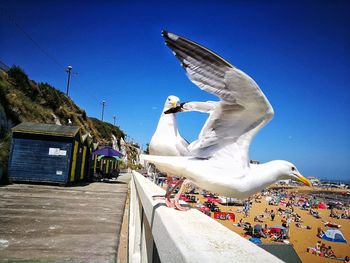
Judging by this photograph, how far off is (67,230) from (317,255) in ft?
51.8

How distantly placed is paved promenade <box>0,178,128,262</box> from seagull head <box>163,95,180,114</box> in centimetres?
242

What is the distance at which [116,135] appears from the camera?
171 ft

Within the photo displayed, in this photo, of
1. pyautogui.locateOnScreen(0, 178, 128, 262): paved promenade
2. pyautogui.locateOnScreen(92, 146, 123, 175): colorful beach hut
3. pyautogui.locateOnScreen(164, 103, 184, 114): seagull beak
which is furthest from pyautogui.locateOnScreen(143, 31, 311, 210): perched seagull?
pyautogui.locateOnScreen(92, 146, 123, 175): colorful beach hut

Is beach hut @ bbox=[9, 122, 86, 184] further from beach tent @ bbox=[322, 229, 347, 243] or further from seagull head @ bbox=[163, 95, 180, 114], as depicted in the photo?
beach tent @ bbox=[322, 229, 347, 243]

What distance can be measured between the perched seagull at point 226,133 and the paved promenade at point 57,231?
7.64ft

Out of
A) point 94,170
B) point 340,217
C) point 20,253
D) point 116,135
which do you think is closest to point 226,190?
point 20,253

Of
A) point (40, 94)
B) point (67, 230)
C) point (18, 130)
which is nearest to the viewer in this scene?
point (67, 230)

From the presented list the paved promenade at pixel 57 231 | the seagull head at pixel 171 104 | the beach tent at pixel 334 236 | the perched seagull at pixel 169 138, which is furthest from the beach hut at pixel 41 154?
the beach tent at pixel 334 236

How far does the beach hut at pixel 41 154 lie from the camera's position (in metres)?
13.0

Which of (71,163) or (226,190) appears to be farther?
(71,163)

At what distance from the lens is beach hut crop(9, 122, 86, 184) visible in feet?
42.7

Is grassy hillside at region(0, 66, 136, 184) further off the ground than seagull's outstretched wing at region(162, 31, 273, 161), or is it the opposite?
grassy hillside at region(0, 66, 136, 184)

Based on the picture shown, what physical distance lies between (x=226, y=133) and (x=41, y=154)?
41.3ft

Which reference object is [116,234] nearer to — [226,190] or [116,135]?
[226,190]
